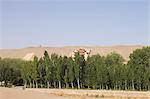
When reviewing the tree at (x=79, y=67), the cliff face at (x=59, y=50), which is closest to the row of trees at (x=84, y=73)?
the tree at (x=79, y=67)

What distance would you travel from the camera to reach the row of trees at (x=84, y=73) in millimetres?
58125

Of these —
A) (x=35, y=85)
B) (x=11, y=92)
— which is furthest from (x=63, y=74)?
(x=11, y=92)

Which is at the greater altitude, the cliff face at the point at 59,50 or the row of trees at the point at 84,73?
the cliff face at the point at 59,50

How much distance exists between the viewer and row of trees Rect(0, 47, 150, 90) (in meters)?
58.1

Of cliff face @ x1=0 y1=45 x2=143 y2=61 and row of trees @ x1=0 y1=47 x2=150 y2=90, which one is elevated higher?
cliff face @ x1=0 y1=45 x2=143 y2=61

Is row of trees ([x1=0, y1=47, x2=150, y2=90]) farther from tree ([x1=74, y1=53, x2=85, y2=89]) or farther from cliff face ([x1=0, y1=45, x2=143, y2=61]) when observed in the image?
cliff face ([x1=0, y1=45, x2=143, y2=61])

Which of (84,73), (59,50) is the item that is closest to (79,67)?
(84,73)

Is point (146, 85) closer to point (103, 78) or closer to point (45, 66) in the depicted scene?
point (103, 78)

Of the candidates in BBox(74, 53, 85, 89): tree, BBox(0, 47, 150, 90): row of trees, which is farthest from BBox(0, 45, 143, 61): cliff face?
BBox(74, 53, 85, 89): tree

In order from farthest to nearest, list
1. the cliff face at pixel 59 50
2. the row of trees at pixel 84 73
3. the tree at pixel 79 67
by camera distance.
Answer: the cliff face at pixel 59 50 → the tree at pixel 79 67 → the row of trees at pixel 84 73

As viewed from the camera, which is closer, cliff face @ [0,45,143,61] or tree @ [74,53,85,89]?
tree @ [74,53,85,89]

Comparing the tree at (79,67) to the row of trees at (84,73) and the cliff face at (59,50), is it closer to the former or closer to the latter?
the row of trees at (84,73)

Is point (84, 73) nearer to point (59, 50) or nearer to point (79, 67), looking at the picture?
point (79, 67)

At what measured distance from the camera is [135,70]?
191 ft
